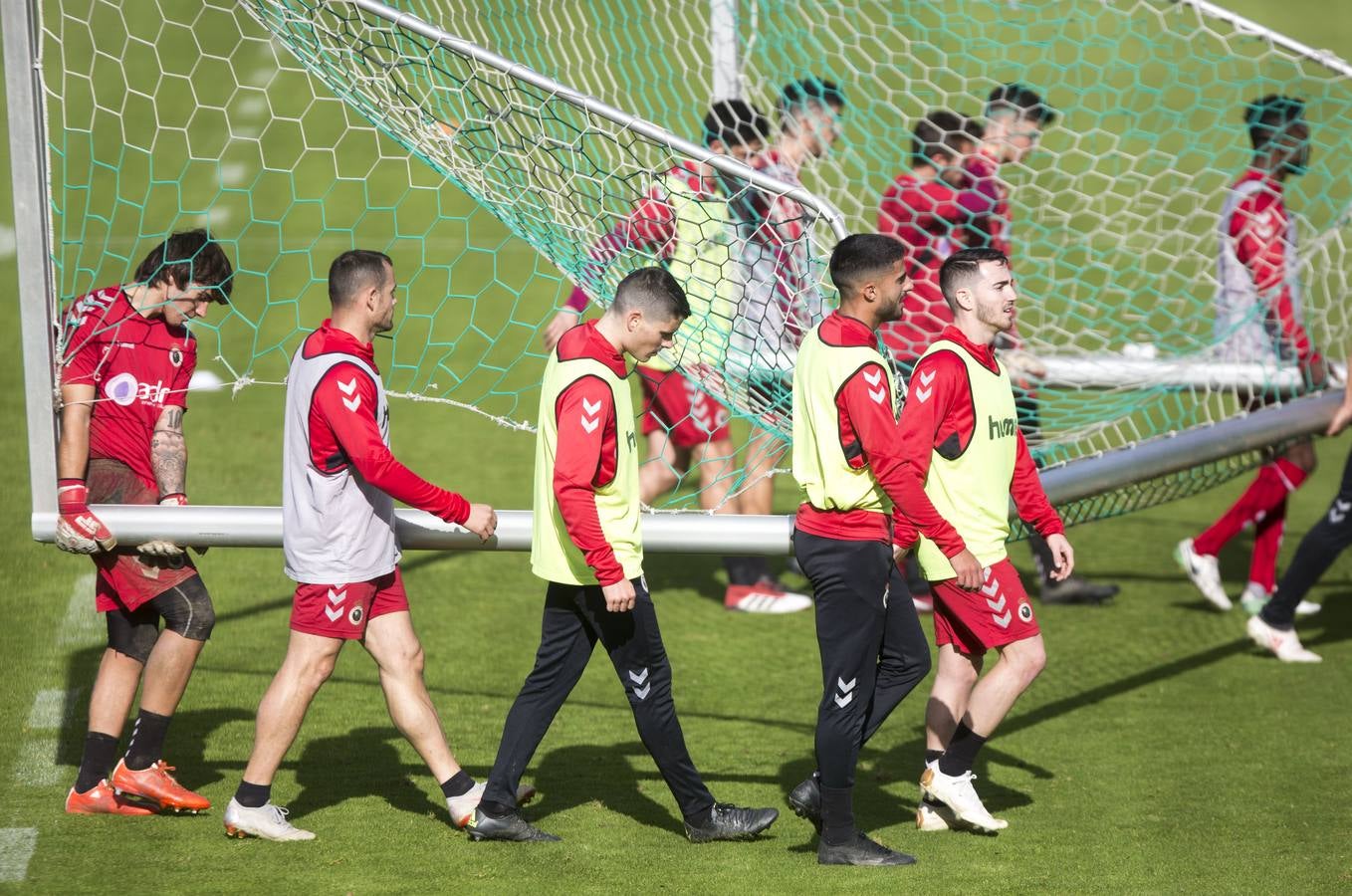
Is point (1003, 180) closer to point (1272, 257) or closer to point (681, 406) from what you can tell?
point (1272, 257)

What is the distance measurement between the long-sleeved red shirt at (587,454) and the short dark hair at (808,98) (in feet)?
9.61

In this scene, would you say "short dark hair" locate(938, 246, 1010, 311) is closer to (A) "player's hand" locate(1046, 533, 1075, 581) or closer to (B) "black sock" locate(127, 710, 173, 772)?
(A) "player's hand" locate(1046, 533, 1075, 581)

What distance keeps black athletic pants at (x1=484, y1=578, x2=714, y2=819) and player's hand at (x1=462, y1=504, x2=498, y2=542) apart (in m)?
0.26

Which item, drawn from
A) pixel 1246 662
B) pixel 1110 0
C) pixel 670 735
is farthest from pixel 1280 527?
pixel 670 735

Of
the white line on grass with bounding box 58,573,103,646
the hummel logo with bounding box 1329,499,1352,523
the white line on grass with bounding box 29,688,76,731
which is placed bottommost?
the white line on grass with bounding box 29,688,76,731

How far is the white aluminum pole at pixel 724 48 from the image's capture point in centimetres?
679

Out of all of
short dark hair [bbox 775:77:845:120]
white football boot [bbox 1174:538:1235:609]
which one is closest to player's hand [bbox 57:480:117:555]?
short dark hair [bbox 775:77:845:120]

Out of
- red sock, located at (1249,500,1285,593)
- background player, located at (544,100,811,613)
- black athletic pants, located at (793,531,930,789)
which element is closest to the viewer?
black athletic pants, located at (793,531,930,789)

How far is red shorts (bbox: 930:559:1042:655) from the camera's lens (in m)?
5.03

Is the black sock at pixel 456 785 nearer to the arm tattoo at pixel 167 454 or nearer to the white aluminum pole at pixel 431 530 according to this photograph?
the white aluminum pole at pixel 431 530

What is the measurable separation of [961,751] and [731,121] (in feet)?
10.1

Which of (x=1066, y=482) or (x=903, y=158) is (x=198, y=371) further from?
(x=1066, y=482)

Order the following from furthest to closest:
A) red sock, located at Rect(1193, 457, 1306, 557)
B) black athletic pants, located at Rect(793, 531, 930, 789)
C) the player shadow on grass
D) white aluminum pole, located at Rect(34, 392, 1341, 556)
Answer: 1. red sock, located at Rect(1193, 457, 1306, 557)
2. the player shadow on grass
3. white aluminum pole, located at Rect(34, 392, 1341, 556)
4. black athletic pants, located at Rect(793, 531, 930, 789)

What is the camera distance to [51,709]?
20.2 feet
